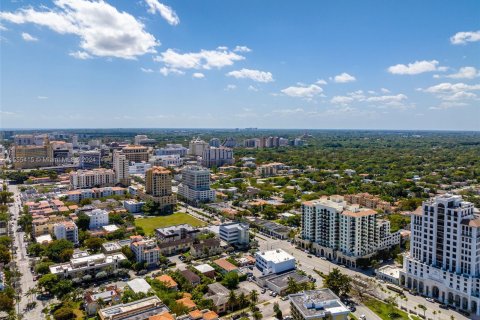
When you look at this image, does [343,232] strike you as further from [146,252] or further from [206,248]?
[146,252]

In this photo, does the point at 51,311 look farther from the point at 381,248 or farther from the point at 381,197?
the point at 381,197

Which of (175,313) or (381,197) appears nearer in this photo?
(175,313)

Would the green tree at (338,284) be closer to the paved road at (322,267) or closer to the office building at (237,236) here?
the paved road at (322,267)

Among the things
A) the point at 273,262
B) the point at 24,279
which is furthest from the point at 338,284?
the point at 24,279

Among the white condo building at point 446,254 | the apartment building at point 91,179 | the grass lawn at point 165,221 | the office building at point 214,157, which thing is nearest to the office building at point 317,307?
the white condo building at point 446,254

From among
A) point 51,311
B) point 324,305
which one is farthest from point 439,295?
point 51,311

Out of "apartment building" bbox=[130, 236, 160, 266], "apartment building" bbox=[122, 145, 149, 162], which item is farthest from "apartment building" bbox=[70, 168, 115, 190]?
"apartment building" bbox=[130, 236, 160, 266]
